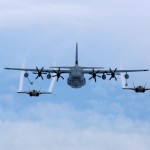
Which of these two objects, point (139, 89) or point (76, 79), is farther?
point (139, 89)

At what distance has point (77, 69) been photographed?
14600 cm

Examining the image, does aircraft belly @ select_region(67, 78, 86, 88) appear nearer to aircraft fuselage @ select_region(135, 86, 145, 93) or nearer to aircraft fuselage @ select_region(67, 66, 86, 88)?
aircraft fuselage @ select_region(67, 66, 86, 88)

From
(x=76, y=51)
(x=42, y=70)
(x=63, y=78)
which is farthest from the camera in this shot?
(x=76, y=51)

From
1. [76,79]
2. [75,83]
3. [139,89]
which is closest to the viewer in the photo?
[76,79]

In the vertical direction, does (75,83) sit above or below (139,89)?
below

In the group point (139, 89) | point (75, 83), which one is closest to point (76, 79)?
point (75, 83)

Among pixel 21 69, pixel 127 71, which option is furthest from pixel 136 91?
pixel 21 69

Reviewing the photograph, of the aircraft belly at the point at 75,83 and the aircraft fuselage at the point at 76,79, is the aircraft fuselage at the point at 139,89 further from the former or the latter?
the aircraft belly at the point at 75,83

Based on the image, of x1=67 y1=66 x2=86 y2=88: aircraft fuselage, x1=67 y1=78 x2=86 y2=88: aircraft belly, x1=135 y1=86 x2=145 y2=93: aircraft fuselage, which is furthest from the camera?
x1=135 y1=86 x2=145 y2=93: aircraft fuselage

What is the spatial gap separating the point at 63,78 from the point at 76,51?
37.4 metres

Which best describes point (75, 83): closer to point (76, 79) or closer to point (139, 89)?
point (76, 79)

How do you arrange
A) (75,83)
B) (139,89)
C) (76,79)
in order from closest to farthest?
(76,79) < (75,83) < (139,89)

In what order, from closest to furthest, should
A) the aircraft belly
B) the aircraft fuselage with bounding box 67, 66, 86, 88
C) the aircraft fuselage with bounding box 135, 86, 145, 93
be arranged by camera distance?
the aircraft fuselage with bounding box 67, 66, 86, 88 < the aircraft belly < the aircraft fuselage with bounding box 135, 86, 145, 93

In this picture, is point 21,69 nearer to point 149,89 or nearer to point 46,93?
point 46,93
